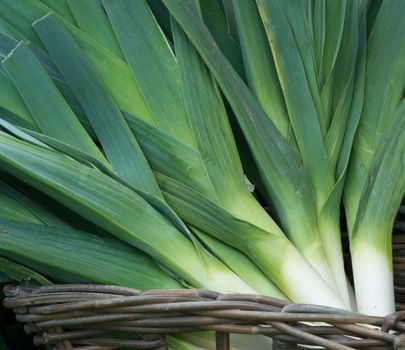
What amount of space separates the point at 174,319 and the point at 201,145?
8.5 inches

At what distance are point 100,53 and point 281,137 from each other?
0.24 metres

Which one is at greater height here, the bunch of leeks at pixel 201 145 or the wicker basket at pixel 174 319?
the bunch of leeks at pixel 201 145

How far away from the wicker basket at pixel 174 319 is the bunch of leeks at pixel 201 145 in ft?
0.14

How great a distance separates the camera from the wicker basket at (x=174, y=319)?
0.69 metres

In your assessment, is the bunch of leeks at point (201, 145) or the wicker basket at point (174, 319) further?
the bunch of leeks at point (201, 145)

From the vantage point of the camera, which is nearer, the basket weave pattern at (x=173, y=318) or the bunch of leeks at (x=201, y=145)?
the basket weave pattern at (x=173, y=318)

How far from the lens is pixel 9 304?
0.82 meters

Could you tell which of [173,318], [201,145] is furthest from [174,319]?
[201,145]

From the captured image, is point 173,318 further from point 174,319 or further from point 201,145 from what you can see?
point 201,145

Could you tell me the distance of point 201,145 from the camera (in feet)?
2.79

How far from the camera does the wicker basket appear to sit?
692mm

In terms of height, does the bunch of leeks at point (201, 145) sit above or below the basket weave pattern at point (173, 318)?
above

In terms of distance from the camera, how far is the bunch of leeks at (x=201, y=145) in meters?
0.80

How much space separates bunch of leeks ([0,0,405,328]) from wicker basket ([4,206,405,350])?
4 centimetres
